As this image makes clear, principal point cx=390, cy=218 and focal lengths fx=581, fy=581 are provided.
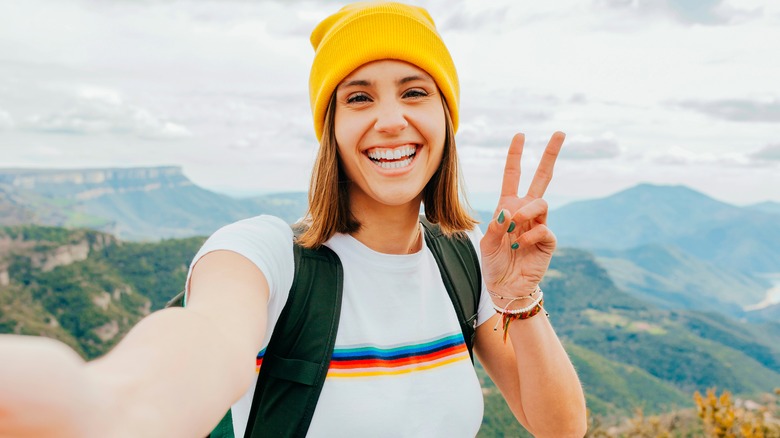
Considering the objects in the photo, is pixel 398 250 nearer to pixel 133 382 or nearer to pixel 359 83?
pixel 359 83

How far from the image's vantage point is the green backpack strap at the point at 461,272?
7.72ft

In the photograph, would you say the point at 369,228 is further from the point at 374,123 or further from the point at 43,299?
the point at 43,299

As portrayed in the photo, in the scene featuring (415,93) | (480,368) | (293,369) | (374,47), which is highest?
(374,47)

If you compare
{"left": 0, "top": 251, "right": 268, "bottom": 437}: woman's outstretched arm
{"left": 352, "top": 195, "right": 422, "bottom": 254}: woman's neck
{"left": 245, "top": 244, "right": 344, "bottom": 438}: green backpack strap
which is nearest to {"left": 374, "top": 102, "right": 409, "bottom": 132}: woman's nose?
{"left": 352, "top": 195, "right": 422, "bottom": 254}: woman's neck

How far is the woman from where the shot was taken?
1.90m

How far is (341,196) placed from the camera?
2354mm

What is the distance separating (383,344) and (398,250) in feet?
1.42

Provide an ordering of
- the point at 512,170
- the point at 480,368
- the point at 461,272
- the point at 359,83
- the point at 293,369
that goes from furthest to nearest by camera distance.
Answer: the point at 480,368
the point at 461,272
the point at 512,170
the point at 359,83
the point at 293,369

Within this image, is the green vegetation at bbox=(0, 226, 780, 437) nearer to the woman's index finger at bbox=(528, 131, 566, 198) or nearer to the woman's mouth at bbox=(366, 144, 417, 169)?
the woman's index finger at bbox=(528, 131, 566, 198)

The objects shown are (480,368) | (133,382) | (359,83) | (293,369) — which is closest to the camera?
(133,382)

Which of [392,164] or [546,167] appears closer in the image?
[392,164]

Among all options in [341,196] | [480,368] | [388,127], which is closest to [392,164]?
[388,127]

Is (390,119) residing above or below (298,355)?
above

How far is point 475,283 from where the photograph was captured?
8.05 feet
